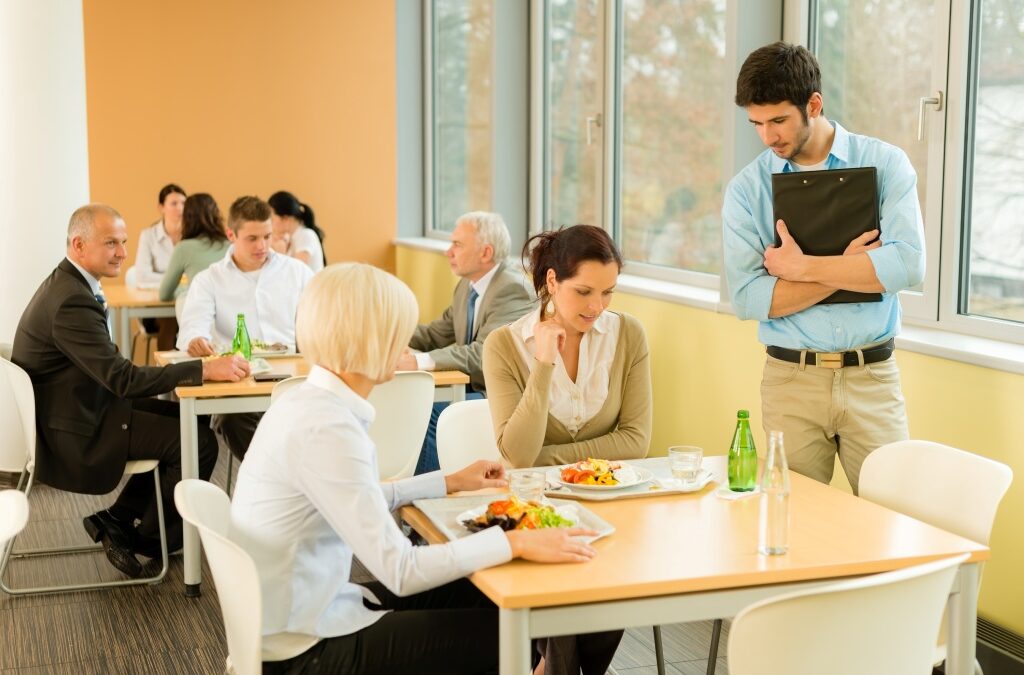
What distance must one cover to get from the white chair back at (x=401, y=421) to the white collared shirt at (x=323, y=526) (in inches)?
63.4

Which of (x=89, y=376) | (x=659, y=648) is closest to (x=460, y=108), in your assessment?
(x=89, y=376)

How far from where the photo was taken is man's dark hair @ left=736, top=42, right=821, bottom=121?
9.24ft

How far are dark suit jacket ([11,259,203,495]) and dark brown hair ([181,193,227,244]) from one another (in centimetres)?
251

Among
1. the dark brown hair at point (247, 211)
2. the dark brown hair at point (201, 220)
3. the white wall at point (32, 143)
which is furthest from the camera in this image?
the dark brown hair at point (201, 220)

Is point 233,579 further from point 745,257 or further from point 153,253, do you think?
point 153,253

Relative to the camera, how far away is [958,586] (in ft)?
6.93

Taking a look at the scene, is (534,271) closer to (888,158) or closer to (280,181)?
(888,158)

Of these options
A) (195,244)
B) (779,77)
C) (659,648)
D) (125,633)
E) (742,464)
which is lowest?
(125,633)

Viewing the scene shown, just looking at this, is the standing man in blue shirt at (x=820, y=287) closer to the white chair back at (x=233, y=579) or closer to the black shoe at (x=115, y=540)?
the white chair back at (x=233, y=579)

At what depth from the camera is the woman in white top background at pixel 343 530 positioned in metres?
2.02

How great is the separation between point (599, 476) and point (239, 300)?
3049 millimetres

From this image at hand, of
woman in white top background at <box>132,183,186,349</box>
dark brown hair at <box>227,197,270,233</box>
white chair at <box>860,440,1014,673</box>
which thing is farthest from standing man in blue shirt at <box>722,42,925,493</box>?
woman in white top background at <box>132,183,186,349</box>

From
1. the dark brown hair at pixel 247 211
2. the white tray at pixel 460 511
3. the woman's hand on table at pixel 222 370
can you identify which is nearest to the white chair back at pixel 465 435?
the white tray at pixel 460 511

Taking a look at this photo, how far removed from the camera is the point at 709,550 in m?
2.09
